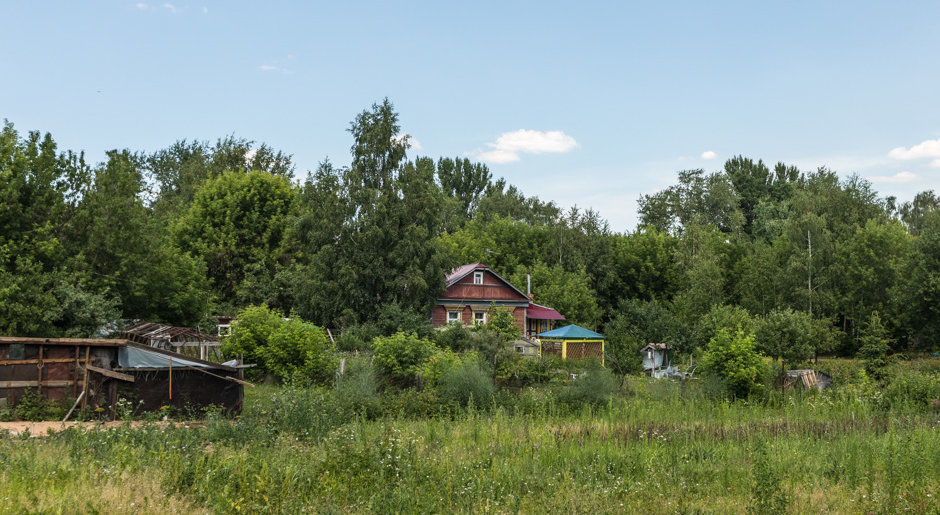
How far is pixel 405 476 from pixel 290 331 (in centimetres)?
1406

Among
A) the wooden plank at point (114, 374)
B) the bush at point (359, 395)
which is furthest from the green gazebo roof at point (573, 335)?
the wooden plank at point (114, 374)

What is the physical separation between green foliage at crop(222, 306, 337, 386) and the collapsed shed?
4.83 metres

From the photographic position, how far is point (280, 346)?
71.3 ft

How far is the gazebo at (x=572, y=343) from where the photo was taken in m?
34.5

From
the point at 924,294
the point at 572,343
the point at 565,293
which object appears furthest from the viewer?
the point at 565,293

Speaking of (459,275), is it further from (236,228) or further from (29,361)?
(29,361)

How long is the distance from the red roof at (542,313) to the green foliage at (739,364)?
2641cm

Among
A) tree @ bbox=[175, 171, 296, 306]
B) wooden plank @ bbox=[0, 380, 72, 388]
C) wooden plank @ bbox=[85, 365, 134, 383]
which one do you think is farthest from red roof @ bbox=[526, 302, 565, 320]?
wooden plank @ bbox=[0, 380, 72, 388]

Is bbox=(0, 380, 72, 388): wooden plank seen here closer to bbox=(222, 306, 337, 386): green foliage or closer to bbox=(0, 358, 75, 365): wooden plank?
bbox=(0, 358, 75, 365): wooden plank

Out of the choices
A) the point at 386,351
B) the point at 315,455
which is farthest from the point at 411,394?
the point at 315,455

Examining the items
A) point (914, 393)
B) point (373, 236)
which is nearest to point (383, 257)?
point (373, 236)

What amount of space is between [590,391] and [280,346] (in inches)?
410

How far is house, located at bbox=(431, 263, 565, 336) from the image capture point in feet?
142

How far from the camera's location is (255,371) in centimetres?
2222
